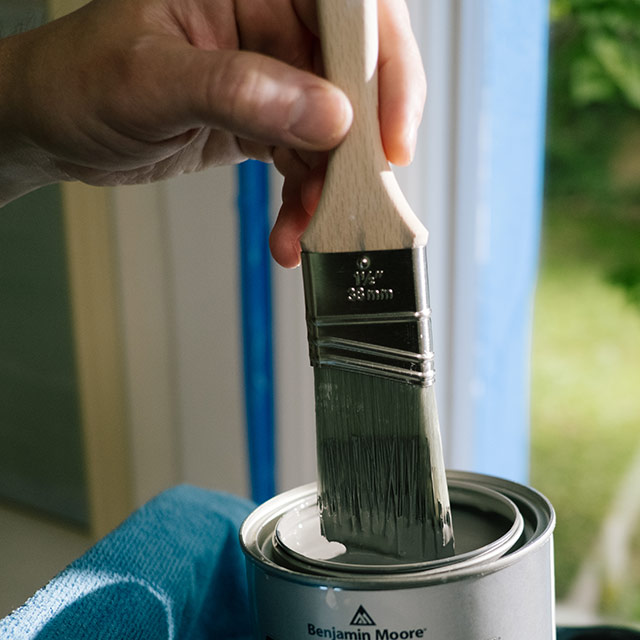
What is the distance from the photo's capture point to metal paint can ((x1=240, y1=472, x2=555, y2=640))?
18.4 inches

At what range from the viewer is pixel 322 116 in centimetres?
49

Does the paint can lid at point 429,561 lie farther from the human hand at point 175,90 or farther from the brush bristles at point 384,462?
the human hand at point 175,90

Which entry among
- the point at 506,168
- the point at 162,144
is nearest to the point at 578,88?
the point at 506,168

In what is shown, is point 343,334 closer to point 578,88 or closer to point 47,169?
point 47,169

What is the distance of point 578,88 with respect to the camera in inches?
98.2

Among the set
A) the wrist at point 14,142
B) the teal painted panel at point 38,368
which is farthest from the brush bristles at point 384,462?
the teal painted panel at point 38,368

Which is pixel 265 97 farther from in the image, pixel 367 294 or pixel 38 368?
pixel 38 368

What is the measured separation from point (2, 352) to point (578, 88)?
1.97 meters

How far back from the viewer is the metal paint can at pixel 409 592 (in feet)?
1.53

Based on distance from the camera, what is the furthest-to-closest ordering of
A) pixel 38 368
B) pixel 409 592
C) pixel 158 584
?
pixel 38 368 → pixel 158 584 → pixel 409 592

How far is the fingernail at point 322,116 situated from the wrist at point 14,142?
27 centimetres

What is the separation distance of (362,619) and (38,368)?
100cm

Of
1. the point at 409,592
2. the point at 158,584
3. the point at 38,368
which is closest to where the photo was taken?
the point at 409,592

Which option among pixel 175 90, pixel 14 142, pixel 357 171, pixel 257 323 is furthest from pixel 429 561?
pixel 257 323
